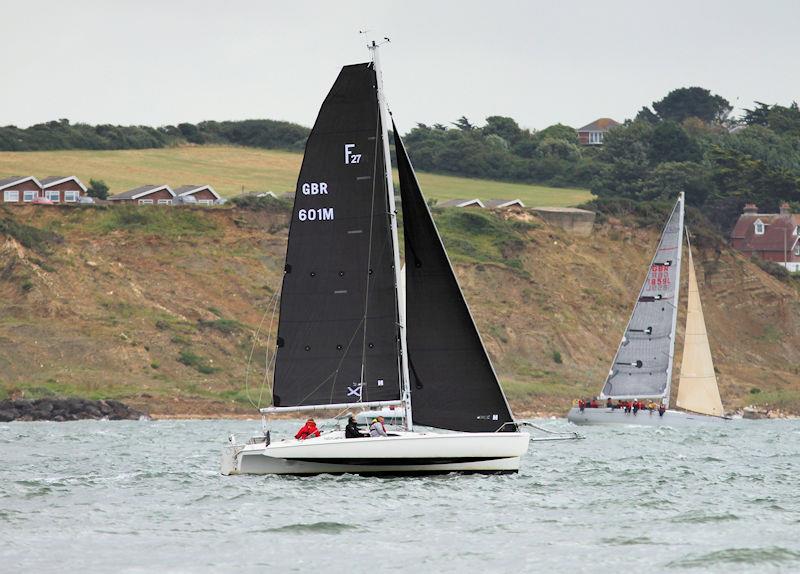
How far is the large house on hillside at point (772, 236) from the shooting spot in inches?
4956

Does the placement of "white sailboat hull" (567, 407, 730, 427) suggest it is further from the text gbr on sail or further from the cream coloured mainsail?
the text gbr on sail

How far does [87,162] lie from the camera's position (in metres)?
124

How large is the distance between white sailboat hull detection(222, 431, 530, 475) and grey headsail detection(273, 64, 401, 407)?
1282 millimetres

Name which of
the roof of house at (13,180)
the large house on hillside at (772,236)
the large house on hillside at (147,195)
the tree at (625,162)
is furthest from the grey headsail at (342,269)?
the tree at (625,162)

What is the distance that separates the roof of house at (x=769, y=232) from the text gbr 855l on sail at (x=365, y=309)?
98.7 meters

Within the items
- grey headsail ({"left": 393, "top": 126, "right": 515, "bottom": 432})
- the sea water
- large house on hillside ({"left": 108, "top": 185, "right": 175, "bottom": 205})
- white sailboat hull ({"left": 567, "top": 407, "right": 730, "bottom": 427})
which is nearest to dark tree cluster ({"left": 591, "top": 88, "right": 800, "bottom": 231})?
large house on hillside ({"left": 108, "top": 185, "right": 175, "bottom": 205})

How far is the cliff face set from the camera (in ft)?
274

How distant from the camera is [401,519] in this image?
1053 inches

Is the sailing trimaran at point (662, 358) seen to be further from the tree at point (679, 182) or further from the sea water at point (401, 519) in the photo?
the tree at point (679, 182)

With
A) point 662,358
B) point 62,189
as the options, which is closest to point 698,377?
point 662,358

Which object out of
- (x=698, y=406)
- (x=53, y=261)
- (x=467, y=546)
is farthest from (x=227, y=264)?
(x=467, y=546)

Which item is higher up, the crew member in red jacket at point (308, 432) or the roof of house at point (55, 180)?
the roof of house at point (55, 180)

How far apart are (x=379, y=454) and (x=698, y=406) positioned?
148 ft

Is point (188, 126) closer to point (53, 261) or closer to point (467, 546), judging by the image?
point (53, 261)
